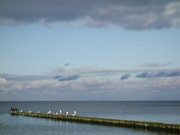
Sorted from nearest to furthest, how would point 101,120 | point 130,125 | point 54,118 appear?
point 130,125
point 101,120
point 54,118

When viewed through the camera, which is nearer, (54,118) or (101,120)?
(101,120)

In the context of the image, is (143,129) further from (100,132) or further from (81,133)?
(81,133)

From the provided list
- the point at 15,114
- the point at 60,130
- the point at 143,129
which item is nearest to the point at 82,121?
the point at 60,130

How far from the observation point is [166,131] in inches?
1672

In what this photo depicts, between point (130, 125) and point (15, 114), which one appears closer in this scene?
point (130, 125)

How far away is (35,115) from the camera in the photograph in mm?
75562

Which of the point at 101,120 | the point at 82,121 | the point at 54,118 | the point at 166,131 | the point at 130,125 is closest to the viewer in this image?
the point at 166,131

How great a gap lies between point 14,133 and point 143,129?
70.1 ft

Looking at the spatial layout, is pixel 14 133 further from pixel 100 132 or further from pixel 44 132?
pixel 100 132

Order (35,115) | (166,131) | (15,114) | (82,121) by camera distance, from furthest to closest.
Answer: (15,114)
(35,115)
(82,121)
(166,131)

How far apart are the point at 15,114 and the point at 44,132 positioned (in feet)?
137

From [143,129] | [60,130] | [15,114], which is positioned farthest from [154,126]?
[15,114]

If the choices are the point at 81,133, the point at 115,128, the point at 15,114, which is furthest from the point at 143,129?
the point at 15,114

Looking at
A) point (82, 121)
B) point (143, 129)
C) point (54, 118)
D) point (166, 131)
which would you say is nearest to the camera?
point (166, 131)
